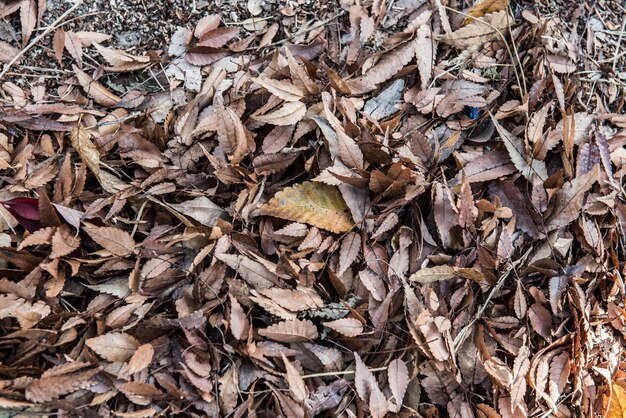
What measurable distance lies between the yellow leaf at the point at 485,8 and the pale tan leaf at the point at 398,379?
43.8 inches

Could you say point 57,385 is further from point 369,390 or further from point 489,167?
point 489,167

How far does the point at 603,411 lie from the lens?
57.9 inches

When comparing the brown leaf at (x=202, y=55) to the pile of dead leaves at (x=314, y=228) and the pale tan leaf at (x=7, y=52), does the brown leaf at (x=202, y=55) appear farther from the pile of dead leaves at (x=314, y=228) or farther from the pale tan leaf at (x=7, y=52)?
the pale tan leaf at (x=7, y=52)

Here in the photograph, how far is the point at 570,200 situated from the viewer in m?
1.49

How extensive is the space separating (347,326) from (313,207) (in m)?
0.34

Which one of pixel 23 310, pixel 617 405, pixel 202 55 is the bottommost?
pixel 617 405

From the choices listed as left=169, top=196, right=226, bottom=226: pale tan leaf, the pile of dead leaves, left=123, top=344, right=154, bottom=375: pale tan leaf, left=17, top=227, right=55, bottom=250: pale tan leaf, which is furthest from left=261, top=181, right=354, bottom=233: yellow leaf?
left=17, top=227, right=55, bottom=250: pale tan leaf

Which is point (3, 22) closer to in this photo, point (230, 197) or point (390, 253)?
point (230, 197)

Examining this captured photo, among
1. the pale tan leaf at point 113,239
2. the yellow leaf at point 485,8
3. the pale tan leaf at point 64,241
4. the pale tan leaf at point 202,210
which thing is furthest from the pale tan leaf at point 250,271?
the yellow leaf at point 485,8

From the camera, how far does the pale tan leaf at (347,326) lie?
136cm

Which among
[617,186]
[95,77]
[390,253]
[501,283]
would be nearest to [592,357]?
[501,283]

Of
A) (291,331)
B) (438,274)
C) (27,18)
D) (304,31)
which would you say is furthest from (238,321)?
(27,18)

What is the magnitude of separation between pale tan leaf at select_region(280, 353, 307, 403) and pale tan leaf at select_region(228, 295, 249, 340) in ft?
0.39

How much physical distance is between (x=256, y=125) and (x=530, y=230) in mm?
866
